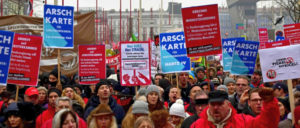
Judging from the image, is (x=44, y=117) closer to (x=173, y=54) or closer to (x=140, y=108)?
(x=140, y=108)

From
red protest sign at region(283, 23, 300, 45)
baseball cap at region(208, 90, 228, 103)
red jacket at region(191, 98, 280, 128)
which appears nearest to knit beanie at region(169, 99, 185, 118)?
red jacket at region(191, 98, 280, 128)

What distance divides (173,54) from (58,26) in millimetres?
2419

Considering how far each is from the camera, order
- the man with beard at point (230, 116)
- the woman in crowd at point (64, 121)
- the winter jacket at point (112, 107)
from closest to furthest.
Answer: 1. the man with beard at point (230, 116)
2. the woman in crowd at point (64, 121)
3. the winter jacket at point (112, 107)

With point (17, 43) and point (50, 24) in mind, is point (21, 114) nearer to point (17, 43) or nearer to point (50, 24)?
point (17, 43)

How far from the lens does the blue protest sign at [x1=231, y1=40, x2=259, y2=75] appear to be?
10.5 metres

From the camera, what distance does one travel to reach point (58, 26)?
10.8 metres

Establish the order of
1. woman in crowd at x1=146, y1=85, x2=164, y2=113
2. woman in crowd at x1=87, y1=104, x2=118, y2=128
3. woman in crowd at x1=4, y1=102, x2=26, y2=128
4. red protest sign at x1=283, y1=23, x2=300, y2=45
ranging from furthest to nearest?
red protest sign at x1=283, y1=23, x2=300, y2=45, woman in crowd at x1=146, y1=85, x2=164, y2=113, woman in crowd at x1=4, y1=102, x2=26, y2=128, woman in crowd at x1=87, y1=104, x2=118, y2=128

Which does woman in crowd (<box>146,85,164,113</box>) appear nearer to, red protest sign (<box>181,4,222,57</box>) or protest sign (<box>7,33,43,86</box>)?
red protest sign (<box>181,4,222,57</box>)

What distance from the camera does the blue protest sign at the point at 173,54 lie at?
1093 cm

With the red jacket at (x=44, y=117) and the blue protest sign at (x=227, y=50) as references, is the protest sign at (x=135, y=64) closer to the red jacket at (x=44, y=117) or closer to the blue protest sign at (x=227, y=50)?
the red jacket at (x=44, y=117)

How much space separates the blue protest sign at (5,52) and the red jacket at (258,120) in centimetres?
355

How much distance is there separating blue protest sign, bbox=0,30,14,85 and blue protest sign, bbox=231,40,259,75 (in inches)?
172

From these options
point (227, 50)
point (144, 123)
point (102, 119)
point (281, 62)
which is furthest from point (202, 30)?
point (227, 50)

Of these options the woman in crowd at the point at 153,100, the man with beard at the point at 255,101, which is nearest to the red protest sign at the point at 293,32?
the woman in crowd at the point at 153,100
